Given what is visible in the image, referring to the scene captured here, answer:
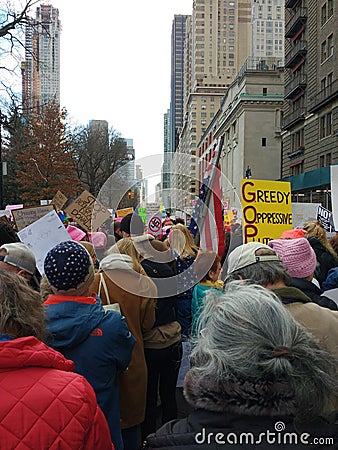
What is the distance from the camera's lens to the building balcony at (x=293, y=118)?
46031mm

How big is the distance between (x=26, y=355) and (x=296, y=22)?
48740 mm

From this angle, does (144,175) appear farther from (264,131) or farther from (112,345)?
(264,131)

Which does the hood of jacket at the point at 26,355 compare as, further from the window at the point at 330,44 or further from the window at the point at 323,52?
the window at the point at 323,52

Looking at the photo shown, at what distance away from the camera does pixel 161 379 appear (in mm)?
4387

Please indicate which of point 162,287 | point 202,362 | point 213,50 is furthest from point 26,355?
point 213,50

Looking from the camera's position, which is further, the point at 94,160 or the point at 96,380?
the point at 94,160

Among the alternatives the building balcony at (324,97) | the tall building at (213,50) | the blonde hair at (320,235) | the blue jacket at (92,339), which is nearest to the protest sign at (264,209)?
the blonde hair at (320,235)

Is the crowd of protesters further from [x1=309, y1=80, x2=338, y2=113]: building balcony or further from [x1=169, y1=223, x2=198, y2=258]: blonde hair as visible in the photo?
[x1=309, y1=80, x2=338, y2=113]: building balcony

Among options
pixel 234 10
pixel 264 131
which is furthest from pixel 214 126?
pixel 234 10

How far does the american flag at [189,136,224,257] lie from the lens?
5477 mm

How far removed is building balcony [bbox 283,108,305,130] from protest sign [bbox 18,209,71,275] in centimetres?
4331

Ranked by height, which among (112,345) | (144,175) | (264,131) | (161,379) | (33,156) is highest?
(264,131)

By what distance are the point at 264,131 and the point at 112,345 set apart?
65.7 m

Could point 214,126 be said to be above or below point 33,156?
above
